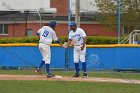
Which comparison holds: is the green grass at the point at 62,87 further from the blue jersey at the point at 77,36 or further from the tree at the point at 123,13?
the tree at the point at 123,13

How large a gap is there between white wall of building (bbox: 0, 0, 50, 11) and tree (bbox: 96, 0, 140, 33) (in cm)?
760

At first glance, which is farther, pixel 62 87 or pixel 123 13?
pixel 123 13

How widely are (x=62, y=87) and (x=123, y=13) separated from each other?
28.0 metres

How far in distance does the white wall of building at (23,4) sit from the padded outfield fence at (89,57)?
Result: 2554cm

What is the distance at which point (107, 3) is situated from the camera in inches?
1583

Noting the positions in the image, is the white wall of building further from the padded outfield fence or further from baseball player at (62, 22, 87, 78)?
baseball player at (62, 22, 87, 78)

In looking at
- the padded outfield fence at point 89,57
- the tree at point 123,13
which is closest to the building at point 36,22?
the tree at point 123,13

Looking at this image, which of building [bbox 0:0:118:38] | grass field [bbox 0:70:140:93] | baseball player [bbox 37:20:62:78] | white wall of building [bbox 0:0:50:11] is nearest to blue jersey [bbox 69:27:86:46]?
baseball player [bbox 37:20:62:78]

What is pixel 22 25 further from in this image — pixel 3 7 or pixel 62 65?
pixel 62 65

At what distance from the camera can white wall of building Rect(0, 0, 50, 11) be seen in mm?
46031

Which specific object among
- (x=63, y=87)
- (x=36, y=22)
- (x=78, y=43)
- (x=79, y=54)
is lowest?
(x=63, y=87)

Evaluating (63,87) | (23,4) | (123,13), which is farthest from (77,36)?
(23,4)

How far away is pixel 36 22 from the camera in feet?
138

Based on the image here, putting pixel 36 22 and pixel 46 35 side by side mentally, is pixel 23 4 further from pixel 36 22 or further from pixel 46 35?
pixel 46 35
